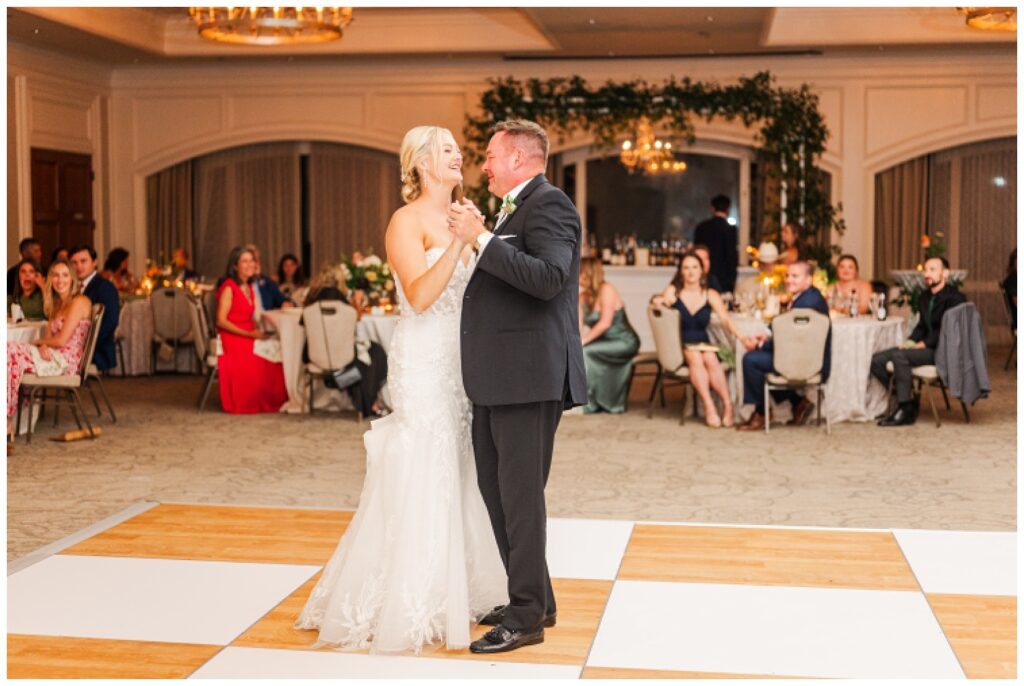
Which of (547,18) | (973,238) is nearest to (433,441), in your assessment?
(547,18)

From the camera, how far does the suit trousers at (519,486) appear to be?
151 inches

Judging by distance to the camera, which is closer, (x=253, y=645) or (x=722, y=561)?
(x=253, y=645)

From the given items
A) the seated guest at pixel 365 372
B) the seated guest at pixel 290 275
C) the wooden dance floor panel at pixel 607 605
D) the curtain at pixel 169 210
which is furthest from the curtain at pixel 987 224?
the wooden dance floor panel at pixel 607 605

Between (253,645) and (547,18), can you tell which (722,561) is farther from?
(547,18)

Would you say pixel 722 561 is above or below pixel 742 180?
below

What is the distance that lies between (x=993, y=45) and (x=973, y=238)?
2.61m

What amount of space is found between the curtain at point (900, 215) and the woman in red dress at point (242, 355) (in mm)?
8046

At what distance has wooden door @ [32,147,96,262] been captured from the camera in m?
14.1

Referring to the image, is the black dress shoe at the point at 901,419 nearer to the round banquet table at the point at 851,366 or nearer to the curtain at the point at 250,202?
the round banquet table at the point at 851,366

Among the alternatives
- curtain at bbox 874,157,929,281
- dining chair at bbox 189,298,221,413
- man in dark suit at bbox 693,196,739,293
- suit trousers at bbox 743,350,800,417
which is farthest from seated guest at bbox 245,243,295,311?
curtain at bbox 874,157,929,281

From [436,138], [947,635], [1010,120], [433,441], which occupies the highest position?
[1010,120]

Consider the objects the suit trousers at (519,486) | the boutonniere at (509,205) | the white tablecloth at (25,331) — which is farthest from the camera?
the white tablecloth at (25,331)

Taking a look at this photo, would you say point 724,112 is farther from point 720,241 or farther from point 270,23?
point 270,23

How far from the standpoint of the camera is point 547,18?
12.1 meters
